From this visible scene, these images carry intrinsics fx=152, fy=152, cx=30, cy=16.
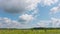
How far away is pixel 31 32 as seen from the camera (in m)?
7.29

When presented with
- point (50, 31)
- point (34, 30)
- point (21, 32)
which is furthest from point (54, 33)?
point (21, 32)

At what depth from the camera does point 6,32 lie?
721 cm

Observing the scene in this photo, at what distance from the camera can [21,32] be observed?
7.20 meters

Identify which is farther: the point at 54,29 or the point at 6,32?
the point at 54,29

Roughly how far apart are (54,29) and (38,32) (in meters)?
0.89

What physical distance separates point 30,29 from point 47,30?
3.18 feet

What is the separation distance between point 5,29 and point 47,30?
2163 mm

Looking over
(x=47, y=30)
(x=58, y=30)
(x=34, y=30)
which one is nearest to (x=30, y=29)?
(x=34, y=30)

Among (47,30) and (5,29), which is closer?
(5,29)

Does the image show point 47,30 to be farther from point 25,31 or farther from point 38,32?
point 25,31

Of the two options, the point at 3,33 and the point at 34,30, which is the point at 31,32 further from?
the point at 3,33

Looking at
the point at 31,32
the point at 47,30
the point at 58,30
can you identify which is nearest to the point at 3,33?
the point at 31,32

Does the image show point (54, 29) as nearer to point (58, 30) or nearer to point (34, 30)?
point (58, 30)

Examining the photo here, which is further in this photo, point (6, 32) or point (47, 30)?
point (47, 30)
